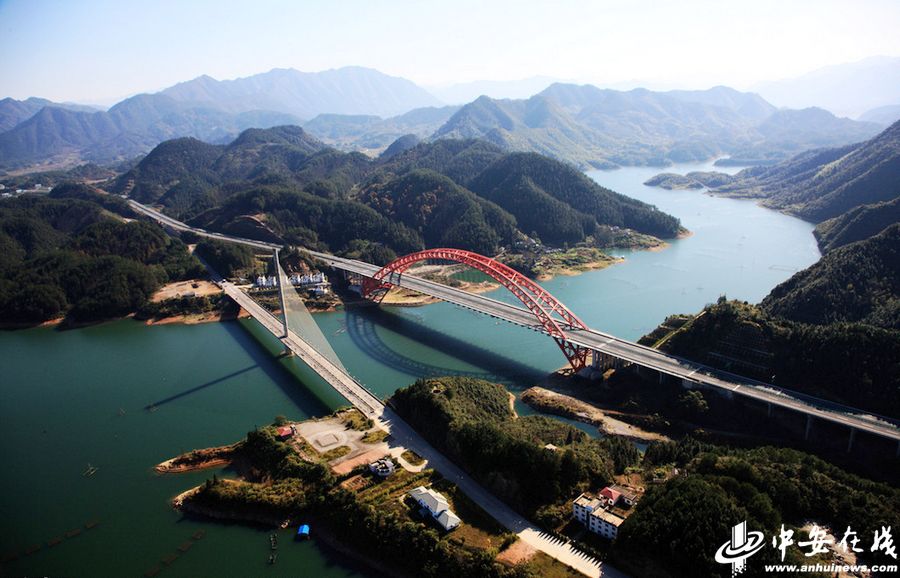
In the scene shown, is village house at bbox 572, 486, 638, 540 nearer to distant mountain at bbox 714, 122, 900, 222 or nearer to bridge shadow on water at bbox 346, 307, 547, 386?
bridge shadow on water at bbox 346, 307, 547, 386

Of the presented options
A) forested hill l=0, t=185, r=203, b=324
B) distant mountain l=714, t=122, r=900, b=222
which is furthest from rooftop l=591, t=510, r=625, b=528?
distant mountain l=714, t=122, r=900, b=222

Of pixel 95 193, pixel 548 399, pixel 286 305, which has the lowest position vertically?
pixel 548 399

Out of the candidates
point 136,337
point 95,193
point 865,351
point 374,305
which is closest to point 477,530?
point 865,351

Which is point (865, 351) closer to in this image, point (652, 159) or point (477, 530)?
point (477, 530)

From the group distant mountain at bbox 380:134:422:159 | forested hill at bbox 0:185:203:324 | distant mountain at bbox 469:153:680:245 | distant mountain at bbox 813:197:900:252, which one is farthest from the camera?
distant mountain at bbox 380:134:422:159

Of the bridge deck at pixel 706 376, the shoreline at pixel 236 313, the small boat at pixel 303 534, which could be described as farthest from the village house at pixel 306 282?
the small boat at pixel 303 534
